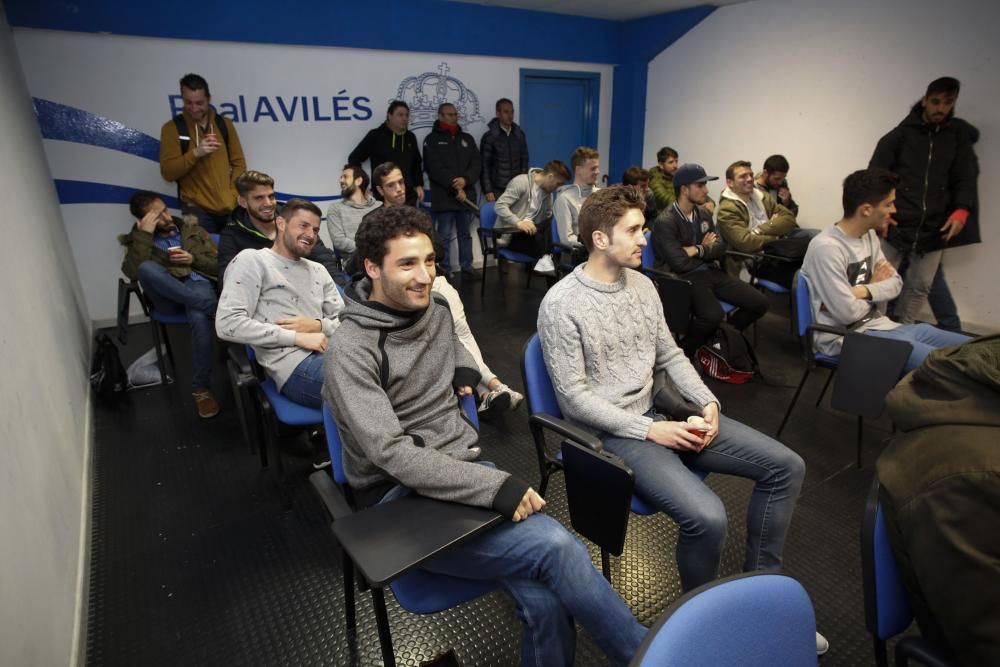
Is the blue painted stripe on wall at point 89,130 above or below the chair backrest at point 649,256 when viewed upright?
above

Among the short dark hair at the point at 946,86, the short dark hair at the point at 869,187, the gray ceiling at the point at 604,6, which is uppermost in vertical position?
the gray ceiling at the point at 604,6

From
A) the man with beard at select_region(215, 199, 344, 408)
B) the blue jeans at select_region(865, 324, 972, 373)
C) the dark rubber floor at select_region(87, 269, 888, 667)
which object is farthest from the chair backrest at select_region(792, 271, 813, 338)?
the man with beard at select_region(215, 199, 344, 408)

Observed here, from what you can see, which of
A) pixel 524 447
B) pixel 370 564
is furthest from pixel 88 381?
pixel 370 564

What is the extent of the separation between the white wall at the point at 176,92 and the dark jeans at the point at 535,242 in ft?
5.28

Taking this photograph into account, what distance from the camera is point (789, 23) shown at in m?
4.81

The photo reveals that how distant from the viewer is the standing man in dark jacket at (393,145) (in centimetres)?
486

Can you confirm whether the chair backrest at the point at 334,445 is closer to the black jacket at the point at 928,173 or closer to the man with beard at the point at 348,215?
the man with beard at the point at 348,215

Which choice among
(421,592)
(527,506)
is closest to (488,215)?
(527,506)

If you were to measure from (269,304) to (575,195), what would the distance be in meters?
2.76

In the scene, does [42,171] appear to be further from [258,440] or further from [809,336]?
[809,336]

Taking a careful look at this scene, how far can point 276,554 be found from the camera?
1.98 metres

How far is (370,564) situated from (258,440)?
1831 millimetres

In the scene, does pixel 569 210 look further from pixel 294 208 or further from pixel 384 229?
pixel 384 229

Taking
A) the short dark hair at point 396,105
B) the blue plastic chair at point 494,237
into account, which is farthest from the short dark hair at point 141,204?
the blue plastic chair at point 494,237
